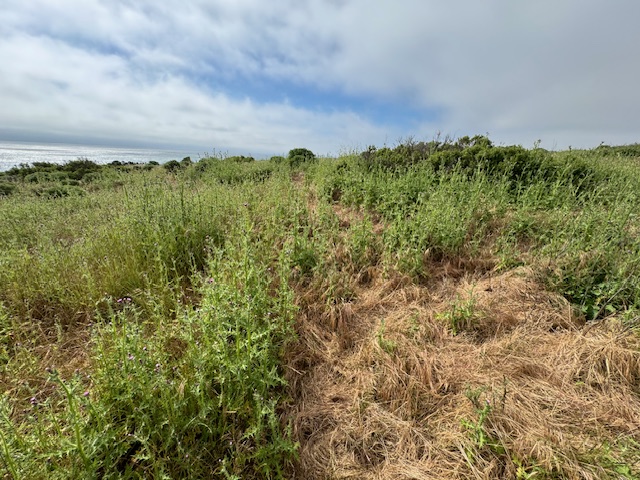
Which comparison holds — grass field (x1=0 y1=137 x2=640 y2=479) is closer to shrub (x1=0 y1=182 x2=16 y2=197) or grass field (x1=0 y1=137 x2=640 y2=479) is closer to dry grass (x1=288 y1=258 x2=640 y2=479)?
dry grass (x1=288 y1=258 x2=640 y2=479)

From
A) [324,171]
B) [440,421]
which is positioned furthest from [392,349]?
[324,171]

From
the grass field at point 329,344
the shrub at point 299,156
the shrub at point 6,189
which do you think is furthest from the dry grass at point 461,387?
the shrub at point 6,189

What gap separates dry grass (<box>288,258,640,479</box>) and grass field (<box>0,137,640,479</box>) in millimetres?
14

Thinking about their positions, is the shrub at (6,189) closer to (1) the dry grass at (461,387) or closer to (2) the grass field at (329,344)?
(2) the grass field at (329,344)

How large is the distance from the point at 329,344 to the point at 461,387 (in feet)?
3.60

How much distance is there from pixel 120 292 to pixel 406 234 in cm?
345

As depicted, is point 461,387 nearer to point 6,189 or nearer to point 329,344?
point 329,344

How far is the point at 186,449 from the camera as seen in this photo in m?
1.71

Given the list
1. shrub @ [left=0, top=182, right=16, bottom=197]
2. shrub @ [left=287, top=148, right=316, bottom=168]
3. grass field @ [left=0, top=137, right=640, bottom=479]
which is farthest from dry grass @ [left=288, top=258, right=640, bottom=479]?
shrub @ [left=0, top=182, right=16, bottom=197]

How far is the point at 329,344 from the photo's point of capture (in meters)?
2.60

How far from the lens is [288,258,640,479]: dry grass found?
1748mm

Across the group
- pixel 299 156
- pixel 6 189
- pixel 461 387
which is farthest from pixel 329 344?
pixel 6 189

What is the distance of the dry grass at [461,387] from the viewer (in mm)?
1748

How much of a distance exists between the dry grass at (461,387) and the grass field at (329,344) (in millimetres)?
14
